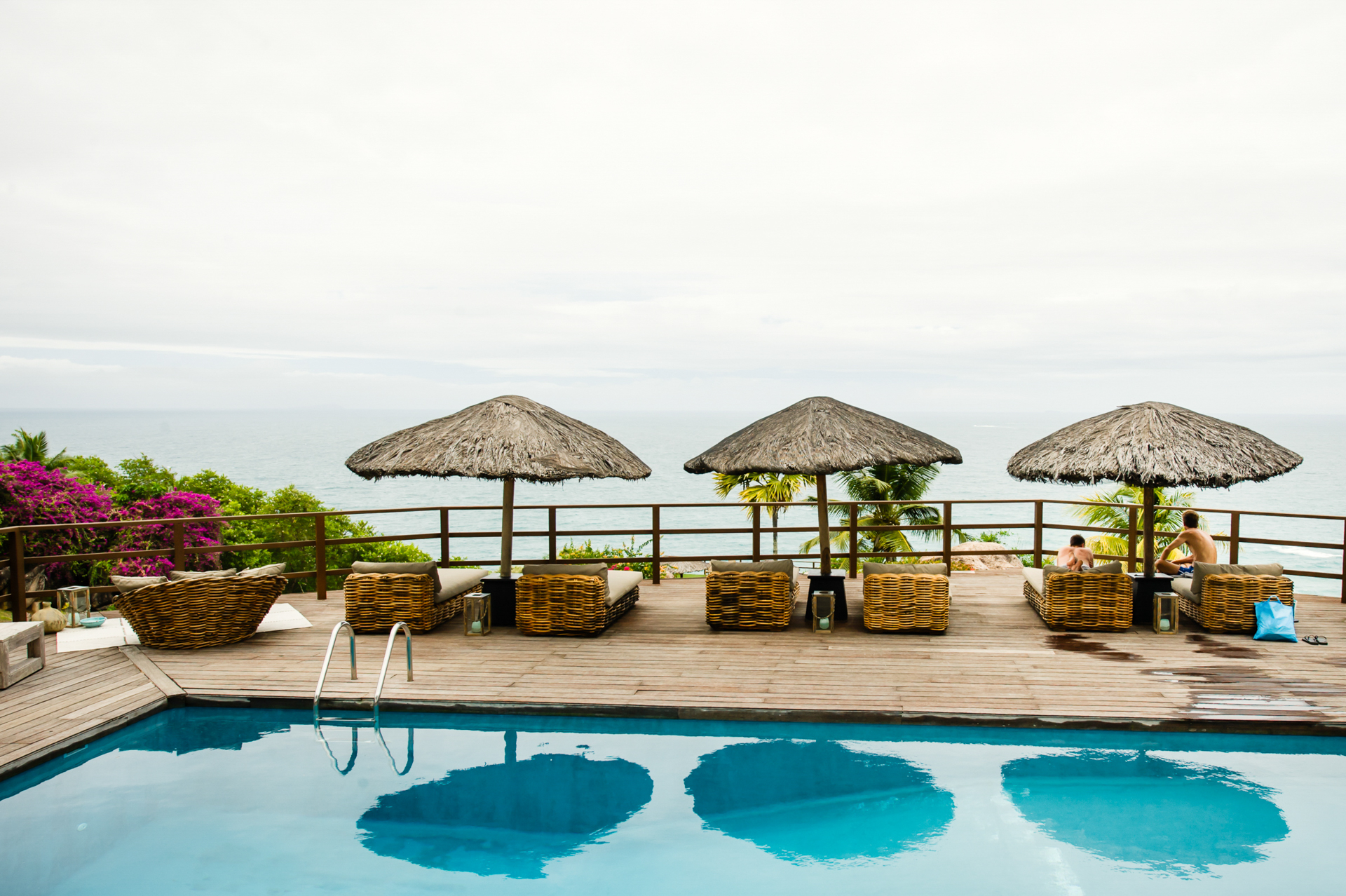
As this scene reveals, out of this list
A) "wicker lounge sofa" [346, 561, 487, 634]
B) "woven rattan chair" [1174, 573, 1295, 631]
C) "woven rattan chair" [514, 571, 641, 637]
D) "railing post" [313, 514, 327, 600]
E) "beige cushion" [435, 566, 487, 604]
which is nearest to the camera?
"woven rattan chair" [1174, 573, 1295, 631]

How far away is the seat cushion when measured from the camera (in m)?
6.47

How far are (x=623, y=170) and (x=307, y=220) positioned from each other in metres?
15.9

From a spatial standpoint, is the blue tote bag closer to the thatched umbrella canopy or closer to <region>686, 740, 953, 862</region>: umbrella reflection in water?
<region>686, 740, 953, 862</region>: umbrella reflection in water

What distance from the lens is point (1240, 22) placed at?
38.9ft

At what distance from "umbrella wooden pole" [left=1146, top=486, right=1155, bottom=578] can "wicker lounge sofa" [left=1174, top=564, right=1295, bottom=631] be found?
1.14 feet

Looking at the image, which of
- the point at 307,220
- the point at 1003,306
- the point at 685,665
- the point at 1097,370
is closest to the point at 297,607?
the point at 685,665

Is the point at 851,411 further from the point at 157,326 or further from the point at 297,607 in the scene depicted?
the point at 157,326

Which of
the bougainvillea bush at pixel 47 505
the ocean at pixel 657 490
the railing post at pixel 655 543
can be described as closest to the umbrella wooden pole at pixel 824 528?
the railing post at pixel 655 543

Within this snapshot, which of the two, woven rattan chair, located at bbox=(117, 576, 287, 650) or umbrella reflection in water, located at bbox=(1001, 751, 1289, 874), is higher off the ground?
woven rattan chair, located at bbox=(117, 576, 287, 650)

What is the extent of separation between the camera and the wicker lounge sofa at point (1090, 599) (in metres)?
6.56

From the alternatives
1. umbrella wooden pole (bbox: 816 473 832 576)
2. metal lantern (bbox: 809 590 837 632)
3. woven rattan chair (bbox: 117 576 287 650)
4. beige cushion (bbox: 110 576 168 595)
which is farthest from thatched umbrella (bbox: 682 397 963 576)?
beige cushion (bbox: 110 576 168 595)

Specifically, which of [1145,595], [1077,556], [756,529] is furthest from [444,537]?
[1145,595]

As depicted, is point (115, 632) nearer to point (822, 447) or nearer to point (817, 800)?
point (817, 800)

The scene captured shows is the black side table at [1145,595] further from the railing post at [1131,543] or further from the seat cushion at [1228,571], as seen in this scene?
the railing post at [1131,543]
